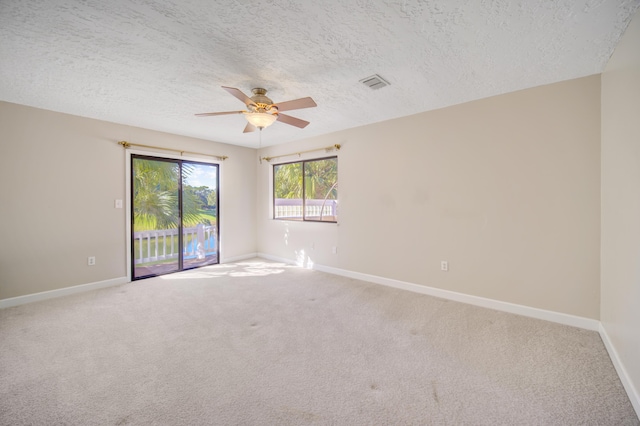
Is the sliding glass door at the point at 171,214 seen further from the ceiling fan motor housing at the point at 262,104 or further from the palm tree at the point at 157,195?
the ceiling fan motor housing at the point at 262,104

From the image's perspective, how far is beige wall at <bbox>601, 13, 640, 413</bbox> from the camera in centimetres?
161

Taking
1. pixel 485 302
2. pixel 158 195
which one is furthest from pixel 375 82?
pixel 158 195

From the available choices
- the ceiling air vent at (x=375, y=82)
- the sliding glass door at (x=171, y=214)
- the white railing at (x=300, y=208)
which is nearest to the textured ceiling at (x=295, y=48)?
the ceiling air vent at (x=375, y=82)

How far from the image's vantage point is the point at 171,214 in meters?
4.56

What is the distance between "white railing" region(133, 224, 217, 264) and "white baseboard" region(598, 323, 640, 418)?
5451 millimetres

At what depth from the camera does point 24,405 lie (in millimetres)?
1548

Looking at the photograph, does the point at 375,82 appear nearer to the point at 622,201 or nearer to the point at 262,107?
the point at 262,107

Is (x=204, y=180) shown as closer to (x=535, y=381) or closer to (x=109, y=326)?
(x=109, y=326)

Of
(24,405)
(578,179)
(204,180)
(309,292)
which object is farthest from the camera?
(204,180)

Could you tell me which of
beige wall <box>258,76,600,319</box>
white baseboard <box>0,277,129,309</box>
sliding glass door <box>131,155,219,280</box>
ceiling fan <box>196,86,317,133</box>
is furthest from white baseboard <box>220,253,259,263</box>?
ceiling fan <box>196,86,317,133</box>

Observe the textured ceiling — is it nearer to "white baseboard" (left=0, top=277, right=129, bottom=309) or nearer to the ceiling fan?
the ceiling fan

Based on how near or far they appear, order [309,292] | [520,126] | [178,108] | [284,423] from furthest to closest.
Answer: [309,292], [178,108], [520,126], [284,423]

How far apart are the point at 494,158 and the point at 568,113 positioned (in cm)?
70

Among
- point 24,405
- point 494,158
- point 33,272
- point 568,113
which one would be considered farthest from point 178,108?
point 568,113
